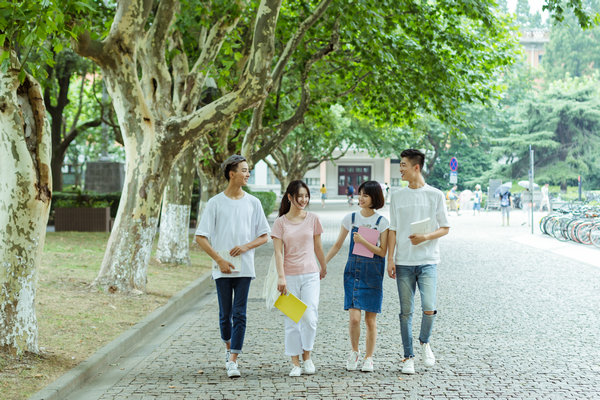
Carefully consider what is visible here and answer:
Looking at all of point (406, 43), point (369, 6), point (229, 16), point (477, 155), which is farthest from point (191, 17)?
point (477, 155)

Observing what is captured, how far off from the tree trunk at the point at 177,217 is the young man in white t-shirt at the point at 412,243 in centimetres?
888

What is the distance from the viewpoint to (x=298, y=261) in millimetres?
5941

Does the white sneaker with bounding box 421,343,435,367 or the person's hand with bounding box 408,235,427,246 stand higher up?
the person's hand with bounding box 408,235,427,246

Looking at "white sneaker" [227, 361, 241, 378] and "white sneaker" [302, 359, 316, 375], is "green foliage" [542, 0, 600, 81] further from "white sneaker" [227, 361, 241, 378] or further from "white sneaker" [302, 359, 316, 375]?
"white sneaker" [227, 361, 241, 378]

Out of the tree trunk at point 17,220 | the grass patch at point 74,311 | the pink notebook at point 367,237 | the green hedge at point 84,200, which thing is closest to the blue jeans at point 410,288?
the pink notebook at point 367,237

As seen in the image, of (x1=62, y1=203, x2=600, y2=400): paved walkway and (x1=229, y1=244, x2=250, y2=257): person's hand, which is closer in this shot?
(x1=62, y1=203, x2=600, y2=400): paved walkway

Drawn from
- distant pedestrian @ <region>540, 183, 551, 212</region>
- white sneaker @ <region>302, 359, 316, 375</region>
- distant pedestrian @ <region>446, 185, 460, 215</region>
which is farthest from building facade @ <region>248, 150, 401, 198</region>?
white sneaker @ <region>302, 359, 316, 375</region>

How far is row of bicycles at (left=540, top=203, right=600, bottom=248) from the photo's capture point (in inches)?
773

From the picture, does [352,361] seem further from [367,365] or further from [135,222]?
[135,222]

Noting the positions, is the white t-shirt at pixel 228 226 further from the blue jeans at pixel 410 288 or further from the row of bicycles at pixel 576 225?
the row of bicycles at pixel 576 225

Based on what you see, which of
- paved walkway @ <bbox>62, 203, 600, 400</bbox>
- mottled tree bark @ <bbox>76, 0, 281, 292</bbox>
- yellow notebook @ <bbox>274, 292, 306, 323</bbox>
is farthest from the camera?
mottled tree bark @ <bbox>76, 0, 281, 292</bbox>

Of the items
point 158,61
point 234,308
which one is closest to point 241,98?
point 158,61

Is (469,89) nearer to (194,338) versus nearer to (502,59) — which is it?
(502,59)

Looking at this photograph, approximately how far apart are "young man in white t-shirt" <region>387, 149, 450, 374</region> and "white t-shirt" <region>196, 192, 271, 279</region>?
3.63 ft
